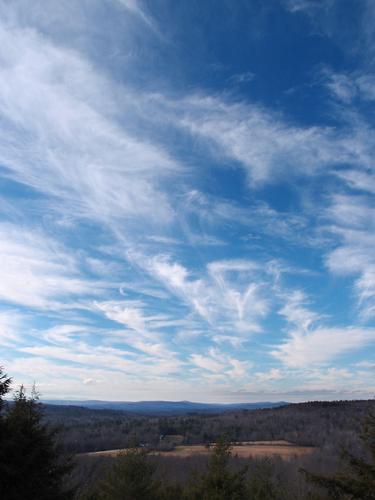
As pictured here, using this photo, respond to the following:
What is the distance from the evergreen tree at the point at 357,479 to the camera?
1495 cm

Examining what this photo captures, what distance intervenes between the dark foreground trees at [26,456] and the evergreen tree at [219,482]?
713cm

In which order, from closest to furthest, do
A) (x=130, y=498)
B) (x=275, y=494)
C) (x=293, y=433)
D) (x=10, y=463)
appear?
(x=10, y=463), (x=130, y=498), (x=275, y=494), (x=293, y=433)

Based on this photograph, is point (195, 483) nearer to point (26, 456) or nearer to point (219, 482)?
point (219, 482)

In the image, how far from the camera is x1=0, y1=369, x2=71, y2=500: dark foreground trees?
1862 centimetres

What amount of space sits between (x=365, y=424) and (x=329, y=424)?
12979 centimetres

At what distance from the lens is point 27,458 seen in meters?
19.8

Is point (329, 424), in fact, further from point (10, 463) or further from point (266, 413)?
point (10, 463)

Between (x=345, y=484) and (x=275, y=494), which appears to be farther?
(x=275, y=494)

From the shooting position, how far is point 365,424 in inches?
612

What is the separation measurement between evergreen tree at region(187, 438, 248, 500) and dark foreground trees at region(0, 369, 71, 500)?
7.13 m

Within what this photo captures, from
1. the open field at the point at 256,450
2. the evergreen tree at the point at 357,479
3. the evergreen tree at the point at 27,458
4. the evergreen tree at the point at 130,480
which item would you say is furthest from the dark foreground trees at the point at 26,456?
the open field at the point at 256,450

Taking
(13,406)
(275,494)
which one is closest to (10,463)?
(13,406)

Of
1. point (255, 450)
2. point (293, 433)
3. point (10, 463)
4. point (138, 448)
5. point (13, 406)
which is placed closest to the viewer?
point (10, 463)

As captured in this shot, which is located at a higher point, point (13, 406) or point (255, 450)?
point (13, 406)
